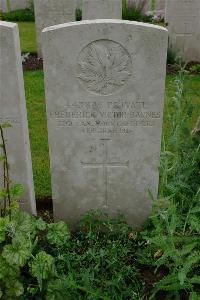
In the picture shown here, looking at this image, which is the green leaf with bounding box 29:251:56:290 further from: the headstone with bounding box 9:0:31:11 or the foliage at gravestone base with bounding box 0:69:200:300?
the headstone with bounding box 9:0:31:11

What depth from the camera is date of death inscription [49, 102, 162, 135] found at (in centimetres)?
314

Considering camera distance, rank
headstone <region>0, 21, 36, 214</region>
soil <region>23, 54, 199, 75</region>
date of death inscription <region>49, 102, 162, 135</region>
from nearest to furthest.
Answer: headstone <region>0, 21, 36, 214</region>
date of death inscription <region>49, 102, 162, 135</region>
soil <region>23, 54, 199, 75</region>

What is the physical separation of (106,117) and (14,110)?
0.70 m

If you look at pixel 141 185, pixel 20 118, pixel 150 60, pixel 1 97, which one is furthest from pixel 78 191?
pixel 150 60

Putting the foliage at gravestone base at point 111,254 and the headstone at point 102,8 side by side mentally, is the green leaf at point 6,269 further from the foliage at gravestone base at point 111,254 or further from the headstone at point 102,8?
the headstone at point 102,8

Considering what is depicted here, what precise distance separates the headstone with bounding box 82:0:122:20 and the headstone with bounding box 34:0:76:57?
2.28ft

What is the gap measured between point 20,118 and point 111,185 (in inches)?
37.7

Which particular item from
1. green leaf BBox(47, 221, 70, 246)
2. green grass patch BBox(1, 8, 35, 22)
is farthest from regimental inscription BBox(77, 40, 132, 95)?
green grass patch BBox(1, 8, 35, 22)

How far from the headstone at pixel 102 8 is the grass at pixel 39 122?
149cm

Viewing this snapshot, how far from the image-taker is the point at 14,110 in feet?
10.2

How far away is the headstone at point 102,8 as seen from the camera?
25.3 ft

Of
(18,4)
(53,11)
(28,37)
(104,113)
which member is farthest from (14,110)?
(18,4)

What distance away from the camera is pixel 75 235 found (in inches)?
139

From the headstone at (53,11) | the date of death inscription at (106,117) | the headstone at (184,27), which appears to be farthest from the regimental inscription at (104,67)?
the headstone at (53,11)
